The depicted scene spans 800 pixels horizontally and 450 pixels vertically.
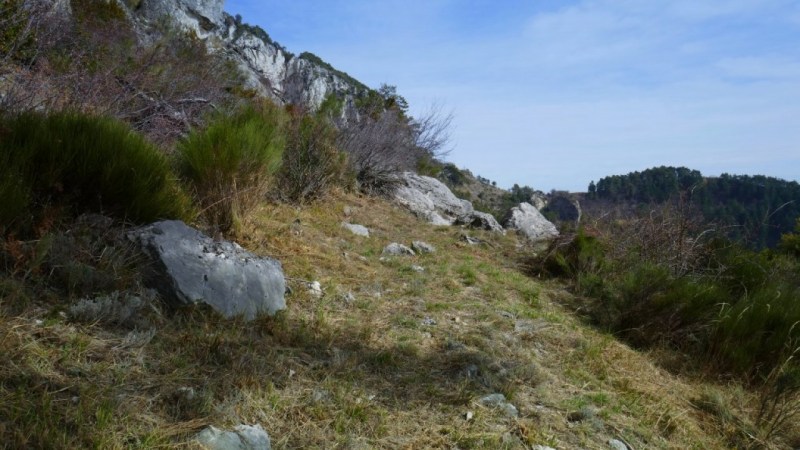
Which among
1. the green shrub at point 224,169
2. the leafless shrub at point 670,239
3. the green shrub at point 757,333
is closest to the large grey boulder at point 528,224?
the leafless shrub at point 670,239

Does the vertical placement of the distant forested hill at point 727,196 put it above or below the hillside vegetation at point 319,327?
above

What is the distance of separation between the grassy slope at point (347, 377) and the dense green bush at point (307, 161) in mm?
2384

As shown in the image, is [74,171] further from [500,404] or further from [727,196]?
[727,196]

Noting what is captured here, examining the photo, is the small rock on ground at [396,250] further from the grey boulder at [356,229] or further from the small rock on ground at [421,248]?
the grey boulder at [356,229]

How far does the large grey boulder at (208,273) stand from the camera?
2.57 m

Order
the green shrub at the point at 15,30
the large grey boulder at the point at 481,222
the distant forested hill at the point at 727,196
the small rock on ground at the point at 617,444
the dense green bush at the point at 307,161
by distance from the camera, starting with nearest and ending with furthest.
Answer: the small rock on ground at the point at 617,444 → the green shrub at the point at 15,30 → the distant forested hill at the point at 727,196 → the dense green bush at the point at 307,161 → the large grey boulder at the point at 481,222

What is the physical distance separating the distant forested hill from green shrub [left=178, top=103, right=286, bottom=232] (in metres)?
4.45

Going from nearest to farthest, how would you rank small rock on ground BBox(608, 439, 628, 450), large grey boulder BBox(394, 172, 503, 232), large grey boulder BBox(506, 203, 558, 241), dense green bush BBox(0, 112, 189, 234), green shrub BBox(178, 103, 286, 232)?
small rock on ground BBox(608, 439, 628, 450)
dense green bush BBox(0, 112, 189, 234)
green shrub BBox(178, 103, 286, 232)
large grey boulder BBox(394, 172, 503, 232)
large grey boulder BBox(506, 203, 558, 241)

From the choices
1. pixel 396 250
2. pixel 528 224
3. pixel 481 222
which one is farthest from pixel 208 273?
pixel 528 224

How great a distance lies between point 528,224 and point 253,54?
65.8 feet

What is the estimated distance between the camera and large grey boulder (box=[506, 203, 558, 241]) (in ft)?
32.8

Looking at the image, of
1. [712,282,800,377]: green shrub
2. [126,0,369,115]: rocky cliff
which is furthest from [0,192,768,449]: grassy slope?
[126,0,369,115]: rocky cliff

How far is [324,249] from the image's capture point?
15.0ft

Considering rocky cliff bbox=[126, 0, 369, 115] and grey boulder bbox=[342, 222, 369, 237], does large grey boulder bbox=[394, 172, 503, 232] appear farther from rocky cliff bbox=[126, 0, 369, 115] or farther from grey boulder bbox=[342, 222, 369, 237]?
grey boulder bbox=[342, 222, 369, 237]
